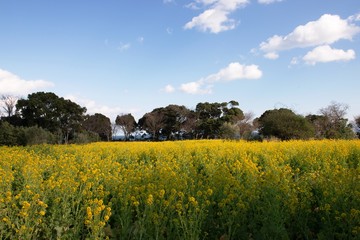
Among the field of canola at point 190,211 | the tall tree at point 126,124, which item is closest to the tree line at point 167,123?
the tall tree at point 126,124

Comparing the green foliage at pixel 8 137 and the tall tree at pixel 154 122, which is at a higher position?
the tall tree at pixel 154 122

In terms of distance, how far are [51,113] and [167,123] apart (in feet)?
57.1

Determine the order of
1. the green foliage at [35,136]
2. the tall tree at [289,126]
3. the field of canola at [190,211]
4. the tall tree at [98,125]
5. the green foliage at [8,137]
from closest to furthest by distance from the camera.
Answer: the field of canola at [190,211] < the green foliage at [35,136] < the green foliage at [8,137] < the tall tree at [289,126] < the tall tree at [98,125]

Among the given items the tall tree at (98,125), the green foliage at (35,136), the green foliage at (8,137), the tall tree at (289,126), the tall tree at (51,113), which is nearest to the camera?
the green foliage at (35,136)

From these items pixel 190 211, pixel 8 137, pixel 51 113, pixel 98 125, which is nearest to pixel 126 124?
pixel 98 125

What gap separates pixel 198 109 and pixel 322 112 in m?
18.4

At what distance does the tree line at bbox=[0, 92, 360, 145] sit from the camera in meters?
27.2

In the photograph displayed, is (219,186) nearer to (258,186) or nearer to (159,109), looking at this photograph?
(258,186)

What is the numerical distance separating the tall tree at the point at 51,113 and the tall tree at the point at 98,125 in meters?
4.76

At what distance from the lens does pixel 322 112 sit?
42.2 m

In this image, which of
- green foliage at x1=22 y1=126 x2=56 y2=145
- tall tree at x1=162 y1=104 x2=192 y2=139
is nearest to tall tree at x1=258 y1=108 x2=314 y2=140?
green foliage at x1=22 y1=126 x2=56 y2=145

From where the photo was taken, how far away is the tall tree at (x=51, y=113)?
42.7m

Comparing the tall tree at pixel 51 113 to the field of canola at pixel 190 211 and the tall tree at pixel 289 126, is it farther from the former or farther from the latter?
the field of canola at pixel 190 211

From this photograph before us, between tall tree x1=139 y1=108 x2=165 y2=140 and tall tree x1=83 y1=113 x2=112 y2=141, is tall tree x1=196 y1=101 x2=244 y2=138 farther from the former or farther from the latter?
tall tree x1=83 y1=113 x2=112 y2=141
